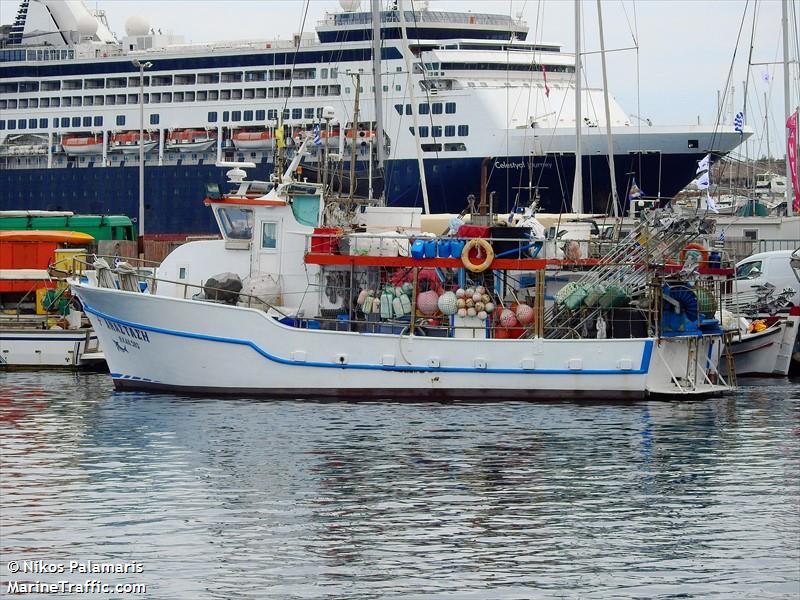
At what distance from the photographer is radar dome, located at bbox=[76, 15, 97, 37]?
8544cm

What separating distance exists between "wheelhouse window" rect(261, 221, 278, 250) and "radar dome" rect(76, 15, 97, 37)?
60.0 m

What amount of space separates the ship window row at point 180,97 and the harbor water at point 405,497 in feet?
167

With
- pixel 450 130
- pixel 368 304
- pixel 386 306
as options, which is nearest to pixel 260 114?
pixel 450 130

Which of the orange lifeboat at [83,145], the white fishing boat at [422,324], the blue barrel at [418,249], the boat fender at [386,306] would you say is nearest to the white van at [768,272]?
the white fishing boat at [422,324]

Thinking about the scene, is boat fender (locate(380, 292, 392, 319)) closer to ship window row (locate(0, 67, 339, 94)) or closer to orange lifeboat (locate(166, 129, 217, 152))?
ship window row (locate(0, 67, 339, 94))

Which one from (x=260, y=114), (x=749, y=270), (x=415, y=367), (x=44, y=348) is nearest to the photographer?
(x=415, y=367)

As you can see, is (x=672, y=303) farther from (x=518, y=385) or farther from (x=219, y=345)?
(x=219, y=345)

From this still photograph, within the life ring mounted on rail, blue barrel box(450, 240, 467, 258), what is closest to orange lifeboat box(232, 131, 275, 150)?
blue barrel box(450, 240, 467, 258)

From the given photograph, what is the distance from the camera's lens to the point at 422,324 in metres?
27.2

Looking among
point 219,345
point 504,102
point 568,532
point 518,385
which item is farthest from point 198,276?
point 504,102

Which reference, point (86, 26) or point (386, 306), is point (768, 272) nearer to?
point (386, 306)

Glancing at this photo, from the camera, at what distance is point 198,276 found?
29.3 m

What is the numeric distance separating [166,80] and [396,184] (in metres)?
17.3

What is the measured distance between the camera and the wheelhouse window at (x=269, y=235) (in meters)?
28.9
